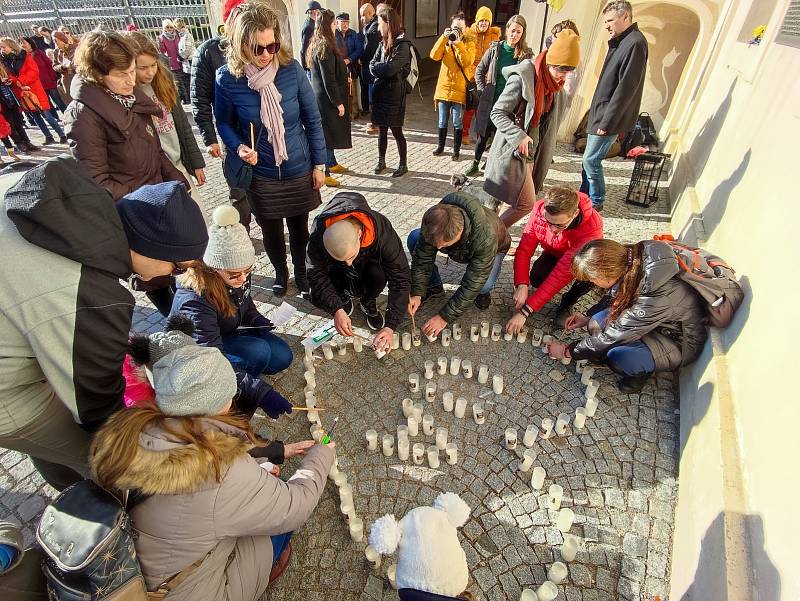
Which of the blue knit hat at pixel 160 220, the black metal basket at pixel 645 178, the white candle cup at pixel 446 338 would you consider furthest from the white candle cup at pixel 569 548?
the black metal basket at pixel 645 178

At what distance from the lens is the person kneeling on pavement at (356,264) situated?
3322 millimetres

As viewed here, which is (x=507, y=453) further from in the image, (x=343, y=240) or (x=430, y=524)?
(x=343, y=240)

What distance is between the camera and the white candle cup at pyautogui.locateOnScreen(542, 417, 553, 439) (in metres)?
3.24

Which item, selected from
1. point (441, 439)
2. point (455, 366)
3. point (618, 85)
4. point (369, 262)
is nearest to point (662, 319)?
point (455, 366)

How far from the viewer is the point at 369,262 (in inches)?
156

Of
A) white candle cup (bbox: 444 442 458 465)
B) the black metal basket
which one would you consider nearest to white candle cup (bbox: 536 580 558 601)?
white candle cup (bbox: 444 442 458 465)

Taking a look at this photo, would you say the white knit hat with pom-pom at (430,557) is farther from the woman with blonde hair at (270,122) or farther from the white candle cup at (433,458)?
the woman with blonde hair at (270,122)

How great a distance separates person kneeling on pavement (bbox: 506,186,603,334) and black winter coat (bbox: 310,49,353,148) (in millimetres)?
3764

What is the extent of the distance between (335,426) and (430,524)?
1607mm

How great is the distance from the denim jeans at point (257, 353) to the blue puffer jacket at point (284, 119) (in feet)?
5.02

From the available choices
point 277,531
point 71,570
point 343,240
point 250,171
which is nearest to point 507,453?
point 277,531

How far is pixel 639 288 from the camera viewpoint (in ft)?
10.7

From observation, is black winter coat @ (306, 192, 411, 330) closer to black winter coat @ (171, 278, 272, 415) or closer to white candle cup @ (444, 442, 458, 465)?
black winter coat @ (171, 278, 272, 415)

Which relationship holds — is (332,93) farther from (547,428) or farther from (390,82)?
(547,428)
